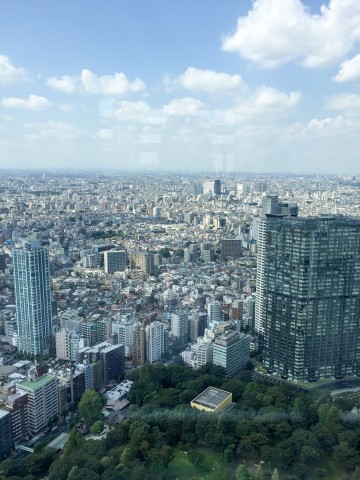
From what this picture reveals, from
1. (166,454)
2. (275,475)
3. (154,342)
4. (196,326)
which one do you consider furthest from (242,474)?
(196,326)

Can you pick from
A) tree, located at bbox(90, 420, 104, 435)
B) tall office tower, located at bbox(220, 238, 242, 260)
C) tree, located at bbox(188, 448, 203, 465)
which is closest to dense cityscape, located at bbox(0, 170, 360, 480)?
tree, located at bbox(90, 420, 104, 435)

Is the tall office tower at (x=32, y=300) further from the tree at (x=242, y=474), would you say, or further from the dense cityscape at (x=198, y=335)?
the tree at (x=242, y=474)

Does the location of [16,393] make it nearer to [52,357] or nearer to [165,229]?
[52,357]

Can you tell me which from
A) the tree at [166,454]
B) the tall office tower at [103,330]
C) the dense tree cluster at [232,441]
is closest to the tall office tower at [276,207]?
the tall office tower at [103,330]

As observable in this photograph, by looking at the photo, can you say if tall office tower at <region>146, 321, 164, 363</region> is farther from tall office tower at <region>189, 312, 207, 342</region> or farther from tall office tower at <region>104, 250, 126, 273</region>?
tall office tower at <region>104, 250, 126, 273</region>

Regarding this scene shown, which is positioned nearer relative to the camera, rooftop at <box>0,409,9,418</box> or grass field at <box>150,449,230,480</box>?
grass field at <box>150,449,230,480</box>

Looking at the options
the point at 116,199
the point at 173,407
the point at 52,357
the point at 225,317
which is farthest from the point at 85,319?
the point at 116,199
